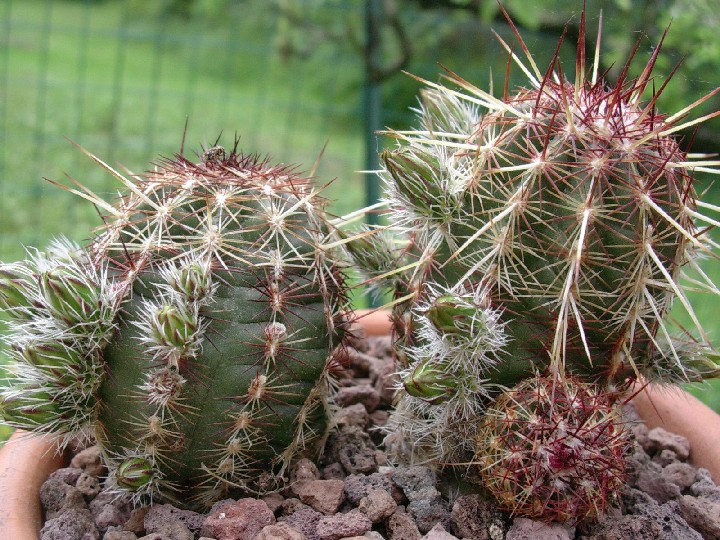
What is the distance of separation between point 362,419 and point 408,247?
0.51 meters

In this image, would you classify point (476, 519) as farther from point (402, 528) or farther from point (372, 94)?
point (372, 94)

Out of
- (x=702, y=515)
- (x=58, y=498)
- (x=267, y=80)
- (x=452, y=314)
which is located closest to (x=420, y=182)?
(x=452, y=314)

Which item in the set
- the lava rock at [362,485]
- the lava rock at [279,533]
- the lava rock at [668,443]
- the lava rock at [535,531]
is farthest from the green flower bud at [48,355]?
the lava rock at [668,443]

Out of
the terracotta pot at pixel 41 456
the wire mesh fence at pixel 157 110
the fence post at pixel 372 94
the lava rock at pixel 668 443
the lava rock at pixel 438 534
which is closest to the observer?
the lava rock at pixel 438 534

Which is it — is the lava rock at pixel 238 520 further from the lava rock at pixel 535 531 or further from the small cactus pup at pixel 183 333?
the lava rock at pixel 535 531

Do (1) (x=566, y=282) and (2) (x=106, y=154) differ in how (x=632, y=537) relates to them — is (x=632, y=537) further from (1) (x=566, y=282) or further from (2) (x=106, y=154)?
(2) (x=106, y=154)

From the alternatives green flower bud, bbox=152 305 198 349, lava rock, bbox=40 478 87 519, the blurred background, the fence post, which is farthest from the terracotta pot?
the fence post

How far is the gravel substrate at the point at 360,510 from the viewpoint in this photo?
1.55m

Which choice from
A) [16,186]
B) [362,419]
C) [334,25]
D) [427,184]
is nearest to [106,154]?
[16,186]

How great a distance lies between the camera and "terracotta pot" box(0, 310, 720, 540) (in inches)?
64.6

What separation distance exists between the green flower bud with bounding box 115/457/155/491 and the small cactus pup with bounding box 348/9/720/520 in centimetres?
52

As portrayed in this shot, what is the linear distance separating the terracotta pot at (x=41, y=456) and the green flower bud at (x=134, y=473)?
0.75 ft

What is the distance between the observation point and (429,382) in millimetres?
1487

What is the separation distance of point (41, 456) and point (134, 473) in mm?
427
